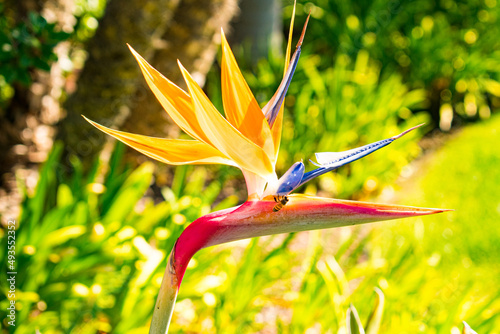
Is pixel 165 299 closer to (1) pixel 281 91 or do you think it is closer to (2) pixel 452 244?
(1) pixel 281 91

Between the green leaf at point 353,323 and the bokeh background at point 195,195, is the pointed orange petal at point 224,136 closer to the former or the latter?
the green leaf at point 353,323

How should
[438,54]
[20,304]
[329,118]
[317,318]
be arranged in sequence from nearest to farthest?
[20,304], [317,318], [329,118], [438,54]

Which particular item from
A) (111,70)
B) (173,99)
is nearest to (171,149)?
(173,99)

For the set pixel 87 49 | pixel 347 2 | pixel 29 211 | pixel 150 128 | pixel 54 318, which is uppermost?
pixel 87 49

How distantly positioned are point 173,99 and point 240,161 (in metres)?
0.11

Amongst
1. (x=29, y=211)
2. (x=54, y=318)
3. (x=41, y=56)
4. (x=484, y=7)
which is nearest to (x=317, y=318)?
(x=54, y=318)

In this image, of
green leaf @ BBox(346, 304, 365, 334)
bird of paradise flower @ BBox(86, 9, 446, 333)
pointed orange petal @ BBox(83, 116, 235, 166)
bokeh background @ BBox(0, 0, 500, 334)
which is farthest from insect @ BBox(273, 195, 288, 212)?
bokeh background @ BBox(0, 0, 500, 334)

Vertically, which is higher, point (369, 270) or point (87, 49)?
point (87, 49)

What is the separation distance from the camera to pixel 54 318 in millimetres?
1503

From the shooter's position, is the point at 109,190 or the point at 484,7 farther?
the point at 484,7

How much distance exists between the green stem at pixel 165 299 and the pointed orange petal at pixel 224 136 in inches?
6.0

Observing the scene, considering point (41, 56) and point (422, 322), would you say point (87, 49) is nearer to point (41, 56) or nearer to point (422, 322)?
point (41, 56)

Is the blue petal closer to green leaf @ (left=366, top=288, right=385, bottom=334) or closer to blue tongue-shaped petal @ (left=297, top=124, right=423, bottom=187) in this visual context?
blue tongue-shaped petal @ (left=297, top=124, right=423, bottom=187)

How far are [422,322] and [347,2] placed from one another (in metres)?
4.17
